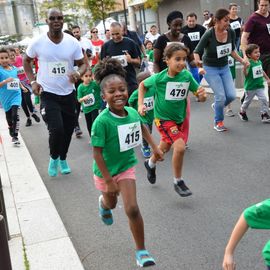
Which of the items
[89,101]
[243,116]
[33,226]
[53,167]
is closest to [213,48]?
[243,116]

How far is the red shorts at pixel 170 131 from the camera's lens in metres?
5.08

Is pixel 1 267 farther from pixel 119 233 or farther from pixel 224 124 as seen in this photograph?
pixel 224 124

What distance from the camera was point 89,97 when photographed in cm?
766

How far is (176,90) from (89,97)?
9.03ft

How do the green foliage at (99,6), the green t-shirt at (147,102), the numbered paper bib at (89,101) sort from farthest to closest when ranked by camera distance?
the green foliage at (99,6) < the numbered paper bib at (89,101) < the green t-shirt at (147,102)

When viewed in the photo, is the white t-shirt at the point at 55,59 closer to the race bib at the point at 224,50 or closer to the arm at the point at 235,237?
the race bib at the point at 224,50

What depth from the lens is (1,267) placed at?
8.49 ft

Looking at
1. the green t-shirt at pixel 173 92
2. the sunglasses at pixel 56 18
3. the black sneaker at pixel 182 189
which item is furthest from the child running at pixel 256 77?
the sunglasses at pixel 56 18

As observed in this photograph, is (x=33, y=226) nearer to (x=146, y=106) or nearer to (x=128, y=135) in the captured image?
(x=128, y=135)

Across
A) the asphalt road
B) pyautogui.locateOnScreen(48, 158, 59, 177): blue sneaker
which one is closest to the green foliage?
the asphalt road

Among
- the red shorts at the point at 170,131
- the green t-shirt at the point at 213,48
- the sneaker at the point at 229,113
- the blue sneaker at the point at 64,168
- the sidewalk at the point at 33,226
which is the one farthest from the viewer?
the sneaker at the point at 229,113

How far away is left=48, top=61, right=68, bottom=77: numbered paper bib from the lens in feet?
18.6

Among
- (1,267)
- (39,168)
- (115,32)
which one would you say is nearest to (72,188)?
(39,168)

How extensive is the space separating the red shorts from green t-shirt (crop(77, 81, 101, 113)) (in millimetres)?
2647
